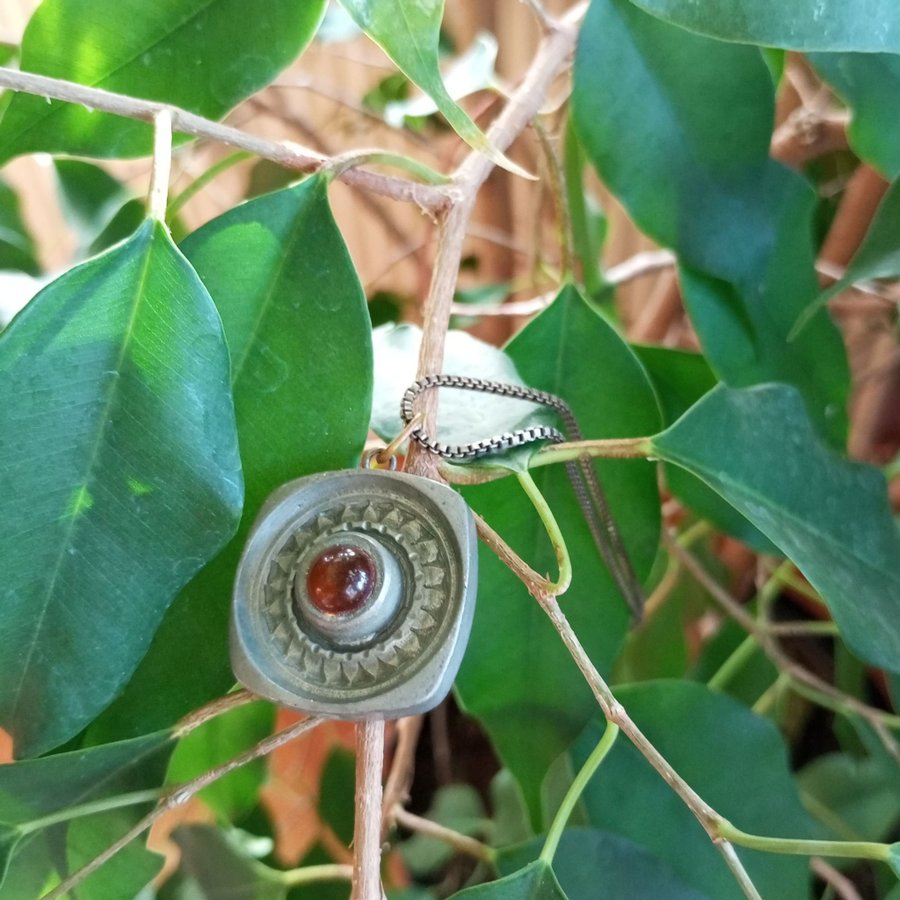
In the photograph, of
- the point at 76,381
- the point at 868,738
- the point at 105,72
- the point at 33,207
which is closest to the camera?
the point at 76,381

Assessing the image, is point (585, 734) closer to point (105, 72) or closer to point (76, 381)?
point (76, 381)

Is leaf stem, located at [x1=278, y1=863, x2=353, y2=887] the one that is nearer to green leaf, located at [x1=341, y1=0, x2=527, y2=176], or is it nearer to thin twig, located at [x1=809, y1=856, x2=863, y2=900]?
thin twig, located at [x1=809, y1=856, x2=863, y2=900]

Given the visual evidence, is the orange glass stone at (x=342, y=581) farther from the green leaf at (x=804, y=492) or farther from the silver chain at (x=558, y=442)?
the green leaf at (x=804, y=492)

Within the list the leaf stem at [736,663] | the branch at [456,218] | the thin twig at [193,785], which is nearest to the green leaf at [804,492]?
the branch at [456,218]

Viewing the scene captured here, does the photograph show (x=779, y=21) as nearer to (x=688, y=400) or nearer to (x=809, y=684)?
(x=688, y=400)

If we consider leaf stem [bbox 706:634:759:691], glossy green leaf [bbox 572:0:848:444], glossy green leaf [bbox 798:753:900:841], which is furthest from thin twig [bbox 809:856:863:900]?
glossy green leaf [bbox 572:0:848:444]

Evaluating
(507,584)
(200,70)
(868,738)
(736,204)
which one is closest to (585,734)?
(507,584)
